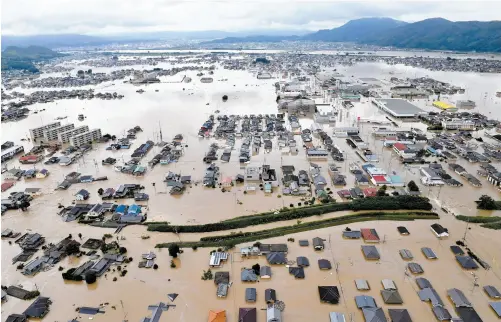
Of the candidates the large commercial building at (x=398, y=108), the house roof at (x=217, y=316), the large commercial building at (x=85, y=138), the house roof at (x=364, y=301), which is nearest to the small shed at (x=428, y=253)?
the house roof at (x=364, y=301)

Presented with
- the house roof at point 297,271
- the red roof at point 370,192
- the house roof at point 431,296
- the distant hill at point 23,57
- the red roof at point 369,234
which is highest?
the distant hill at point 23,57

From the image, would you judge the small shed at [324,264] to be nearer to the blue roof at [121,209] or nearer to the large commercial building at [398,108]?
the blue roof at [121,209]

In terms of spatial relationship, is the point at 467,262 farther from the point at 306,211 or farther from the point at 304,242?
the point at 306,211

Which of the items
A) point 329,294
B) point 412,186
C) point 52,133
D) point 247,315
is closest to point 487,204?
point 412,186

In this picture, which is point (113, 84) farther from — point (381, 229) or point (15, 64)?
point (381, 229)

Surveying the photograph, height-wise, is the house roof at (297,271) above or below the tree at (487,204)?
below

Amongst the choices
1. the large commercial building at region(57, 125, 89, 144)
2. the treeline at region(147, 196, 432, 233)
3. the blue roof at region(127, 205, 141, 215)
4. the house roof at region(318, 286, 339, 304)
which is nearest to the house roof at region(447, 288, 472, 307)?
the house roof at region(318, 286, 339, 304)
